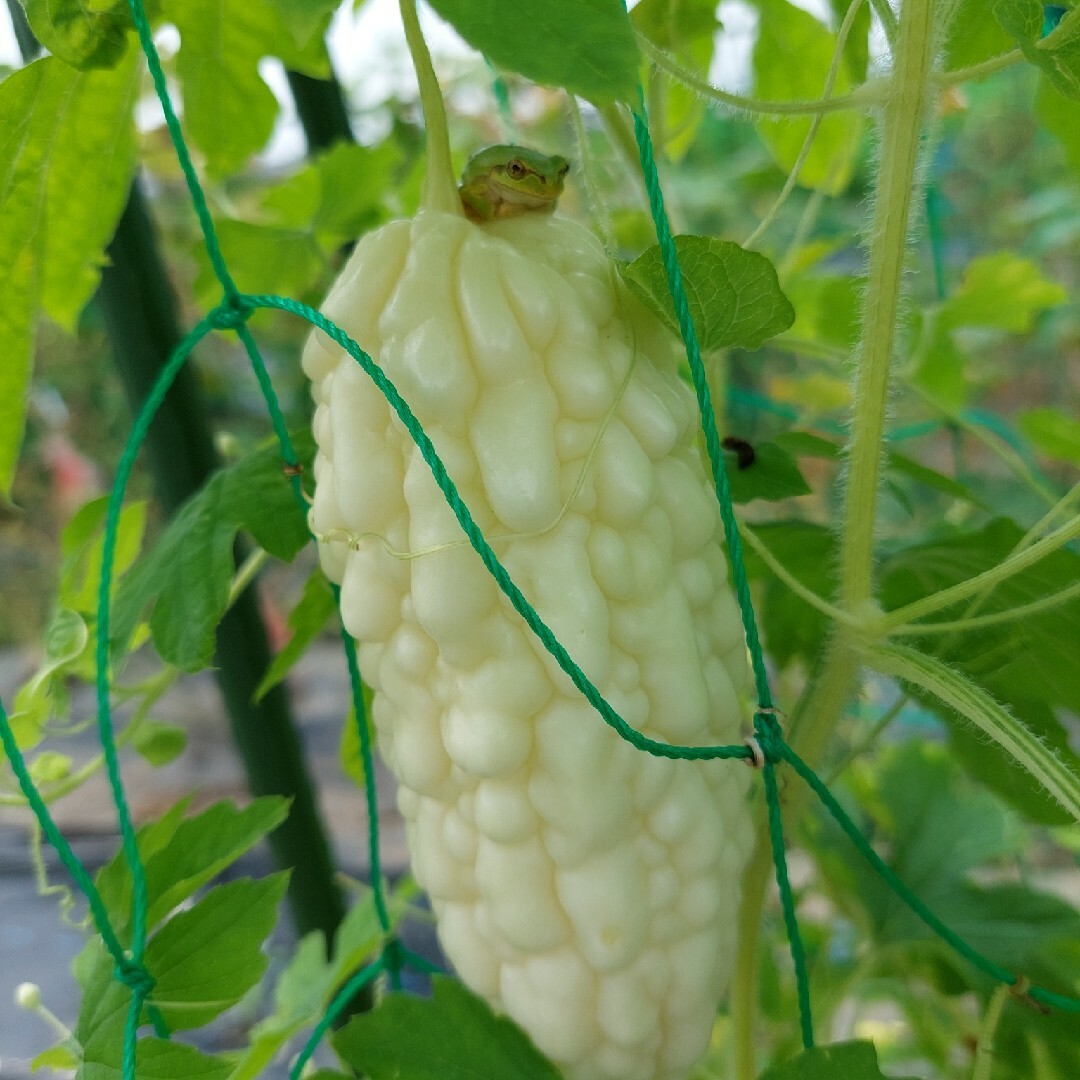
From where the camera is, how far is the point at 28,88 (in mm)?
561

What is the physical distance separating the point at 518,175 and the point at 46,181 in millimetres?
313

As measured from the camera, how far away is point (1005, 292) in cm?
107

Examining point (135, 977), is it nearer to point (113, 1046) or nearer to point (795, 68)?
point (113, 1046)

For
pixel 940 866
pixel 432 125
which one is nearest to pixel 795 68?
pixel 432 125

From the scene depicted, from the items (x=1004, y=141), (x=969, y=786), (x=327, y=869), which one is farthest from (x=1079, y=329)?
(x=327, y=869)

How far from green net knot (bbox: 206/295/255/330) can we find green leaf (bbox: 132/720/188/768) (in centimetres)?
33

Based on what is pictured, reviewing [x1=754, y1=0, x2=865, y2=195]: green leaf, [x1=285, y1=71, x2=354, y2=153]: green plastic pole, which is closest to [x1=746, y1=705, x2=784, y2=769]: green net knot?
[x1=754, y1=0, x2=865, y2=195]: green leaf

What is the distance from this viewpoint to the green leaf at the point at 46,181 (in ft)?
1.87

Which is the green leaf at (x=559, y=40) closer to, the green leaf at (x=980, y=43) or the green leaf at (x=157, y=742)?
the green leaf at (x=980, y=43)

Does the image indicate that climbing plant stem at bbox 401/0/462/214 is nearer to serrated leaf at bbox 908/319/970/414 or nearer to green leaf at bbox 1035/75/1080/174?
green leaf at bbox 1035/75/1080/174

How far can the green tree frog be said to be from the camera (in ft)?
1.52

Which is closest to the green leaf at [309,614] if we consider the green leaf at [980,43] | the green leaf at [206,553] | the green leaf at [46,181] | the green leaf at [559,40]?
the green leaf at [206,553]

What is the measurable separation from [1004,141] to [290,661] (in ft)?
10.6

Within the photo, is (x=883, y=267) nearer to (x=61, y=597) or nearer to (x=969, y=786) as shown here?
(x=61, y=597)
